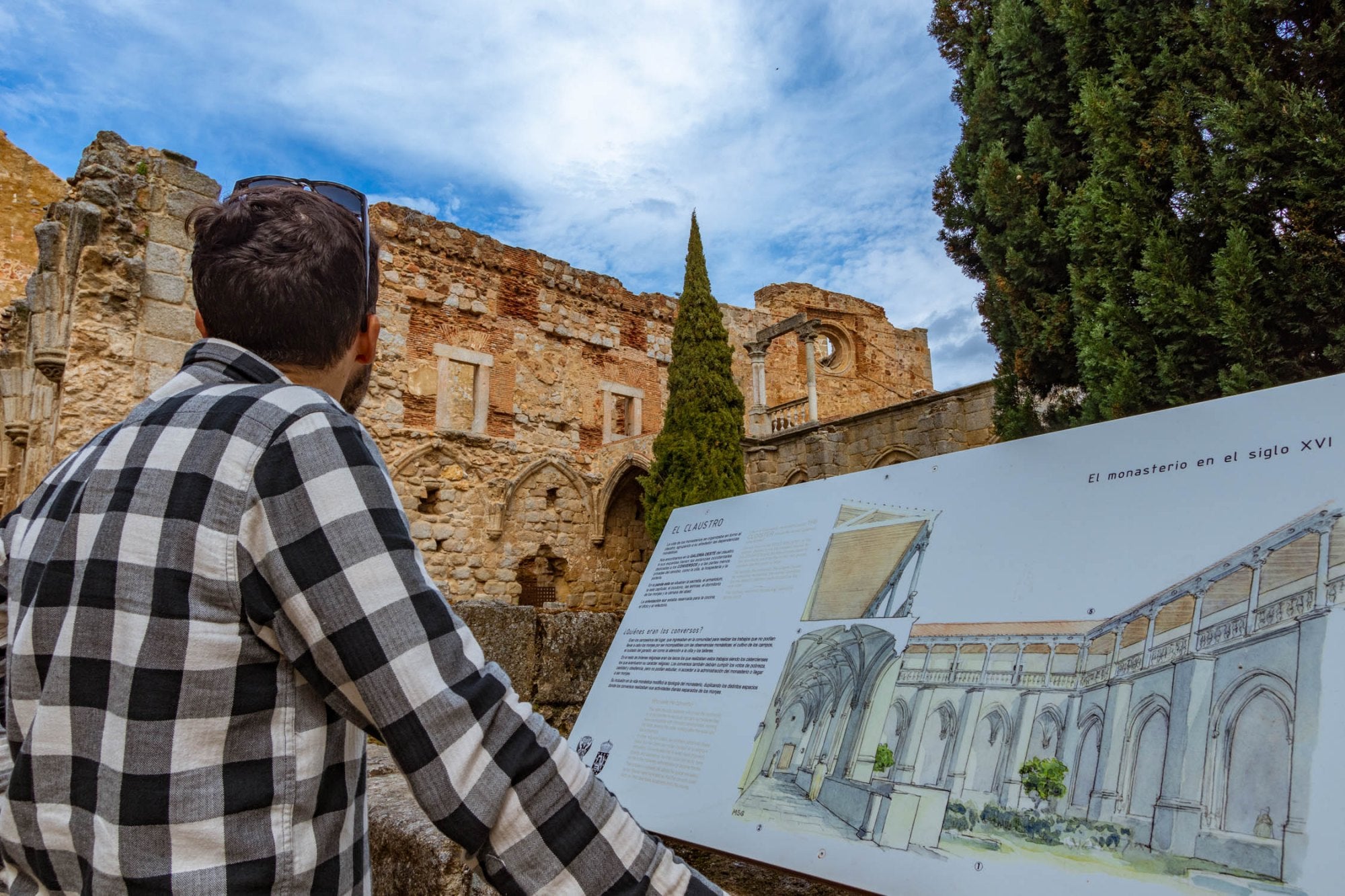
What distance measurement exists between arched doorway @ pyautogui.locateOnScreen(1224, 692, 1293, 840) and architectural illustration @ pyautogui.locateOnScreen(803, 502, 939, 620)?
658mm

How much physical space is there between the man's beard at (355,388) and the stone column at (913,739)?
1.18 m

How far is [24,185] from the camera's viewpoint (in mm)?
15086

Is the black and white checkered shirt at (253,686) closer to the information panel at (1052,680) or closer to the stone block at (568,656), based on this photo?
the information panel at (1052,680)

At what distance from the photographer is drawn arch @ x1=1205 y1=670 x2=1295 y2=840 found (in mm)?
1227

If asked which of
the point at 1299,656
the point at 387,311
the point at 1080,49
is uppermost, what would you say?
the point at 387,311

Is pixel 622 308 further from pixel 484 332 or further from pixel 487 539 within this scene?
pixel 487 539

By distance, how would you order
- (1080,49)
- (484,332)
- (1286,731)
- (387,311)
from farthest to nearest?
1. (484,332)
2. (387,311)
3. (1080,49)
4. (1286,731)

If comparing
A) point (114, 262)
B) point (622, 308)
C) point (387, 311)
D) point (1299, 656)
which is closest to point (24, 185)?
point (387, 311)

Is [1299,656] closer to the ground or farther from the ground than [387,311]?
closer to the ground

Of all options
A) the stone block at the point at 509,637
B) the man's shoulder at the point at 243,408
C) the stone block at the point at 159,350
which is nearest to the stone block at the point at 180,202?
the stone block at the point at 159,350

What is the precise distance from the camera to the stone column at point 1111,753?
1.37m

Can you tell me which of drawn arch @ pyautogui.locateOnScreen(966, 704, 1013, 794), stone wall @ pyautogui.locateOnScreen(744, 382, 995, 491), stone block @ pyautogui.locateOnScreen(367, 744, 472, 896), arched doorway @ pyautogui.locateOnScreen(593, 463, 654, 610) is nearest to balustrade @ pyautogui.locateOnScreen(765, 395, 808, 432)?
stone wall @ pyautogui.locateOnScreen(744, 382, 995, 491)

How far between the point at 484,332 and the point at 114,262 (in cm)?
701

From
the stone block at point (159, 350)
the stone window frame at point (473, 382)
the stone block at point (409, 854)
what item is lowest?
the stone block at point (409, 854)
